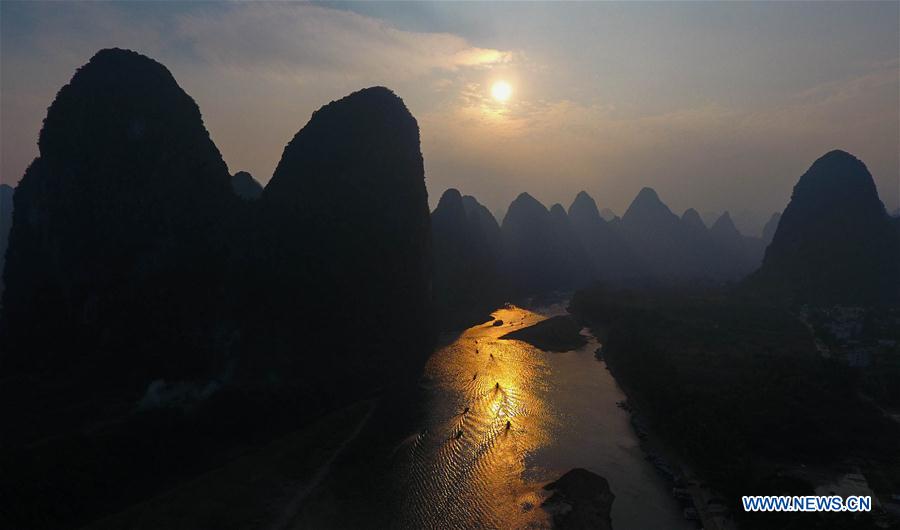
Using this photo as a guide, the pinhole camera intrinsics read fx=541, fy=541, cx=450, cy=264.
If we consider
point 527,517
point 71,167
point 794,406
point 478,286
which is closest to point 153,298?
point 71,167

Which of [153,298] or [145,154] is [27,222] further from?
[153,298]

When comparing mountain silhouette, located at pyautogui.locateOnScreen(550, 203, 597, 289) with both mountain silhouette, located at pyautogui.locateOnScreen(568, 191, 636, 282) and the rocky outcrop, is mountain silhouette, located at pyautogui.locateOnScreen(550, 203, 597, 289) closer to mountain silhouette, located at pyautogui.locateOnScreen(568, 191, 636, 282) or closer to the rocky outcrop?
mountain silhouette, located at pyautogui.locateOnScreen(568, 191, 636, 282)

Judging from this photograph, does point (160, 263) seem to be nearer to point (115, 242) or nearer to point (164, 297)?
point (164, 297)

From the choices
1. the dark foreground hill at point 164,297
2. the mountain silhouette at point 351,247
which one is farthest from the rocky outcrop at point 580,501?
the mountain silhouette at point 351,247

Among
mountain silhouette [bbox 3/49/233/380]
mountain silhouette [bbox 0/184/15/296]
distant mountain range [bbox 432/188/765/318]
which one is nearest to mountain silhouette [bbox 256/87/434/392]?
mountain silhouette [bbox 3/49/233/380]

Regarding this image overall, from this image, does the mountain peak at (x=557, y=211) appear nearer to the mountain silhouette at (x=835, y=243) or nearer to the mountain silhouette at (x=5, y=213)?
the mountain silhouette at (x=835, y=243)
